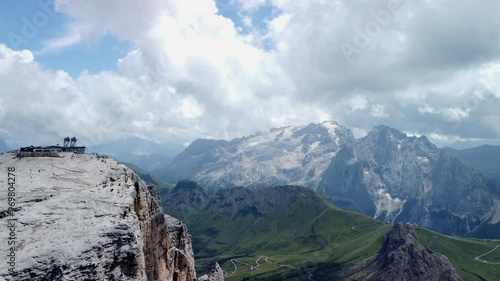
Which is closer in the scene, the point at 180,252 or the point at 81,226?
the point at 81,226

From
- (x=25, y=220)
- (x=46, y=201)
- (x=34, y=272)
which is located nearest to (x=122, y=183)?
(x=46, y=201)

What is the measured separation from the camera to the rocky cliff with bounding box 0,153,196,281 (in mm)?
33375

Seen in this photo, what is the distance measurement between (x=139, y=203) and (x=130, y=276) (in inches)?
596

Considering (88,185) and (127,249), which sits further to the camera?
(88,185)

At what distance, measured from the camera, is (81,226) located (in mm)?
38312

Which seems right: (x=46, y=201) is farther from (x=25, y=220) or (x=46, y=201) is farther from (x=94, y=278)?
(x=94, y=278)

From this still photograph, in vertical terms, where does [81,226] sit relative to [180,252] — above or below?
above

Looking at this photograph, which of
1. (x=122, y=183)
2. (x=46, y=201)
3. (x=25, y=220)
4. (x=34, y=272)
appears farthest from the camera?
(x=122, y=183)

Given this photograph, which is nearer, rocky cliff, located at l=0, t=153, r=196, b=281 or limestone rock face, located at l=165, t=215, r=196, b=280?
rocky cliff, located at l=0, t=153, r=196, b=281

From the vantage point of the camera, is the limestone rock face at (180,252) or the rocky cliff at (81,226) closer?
the rocky cliff at (81,226)

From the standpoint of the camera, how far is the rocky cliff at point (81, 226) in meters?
33.4

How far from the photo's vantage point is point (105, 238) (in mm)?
35531

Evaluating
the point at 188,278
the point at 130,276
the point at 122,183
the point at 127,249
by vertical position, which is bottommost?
the point at 188,278

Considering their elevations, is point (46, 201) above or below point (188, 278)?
above
